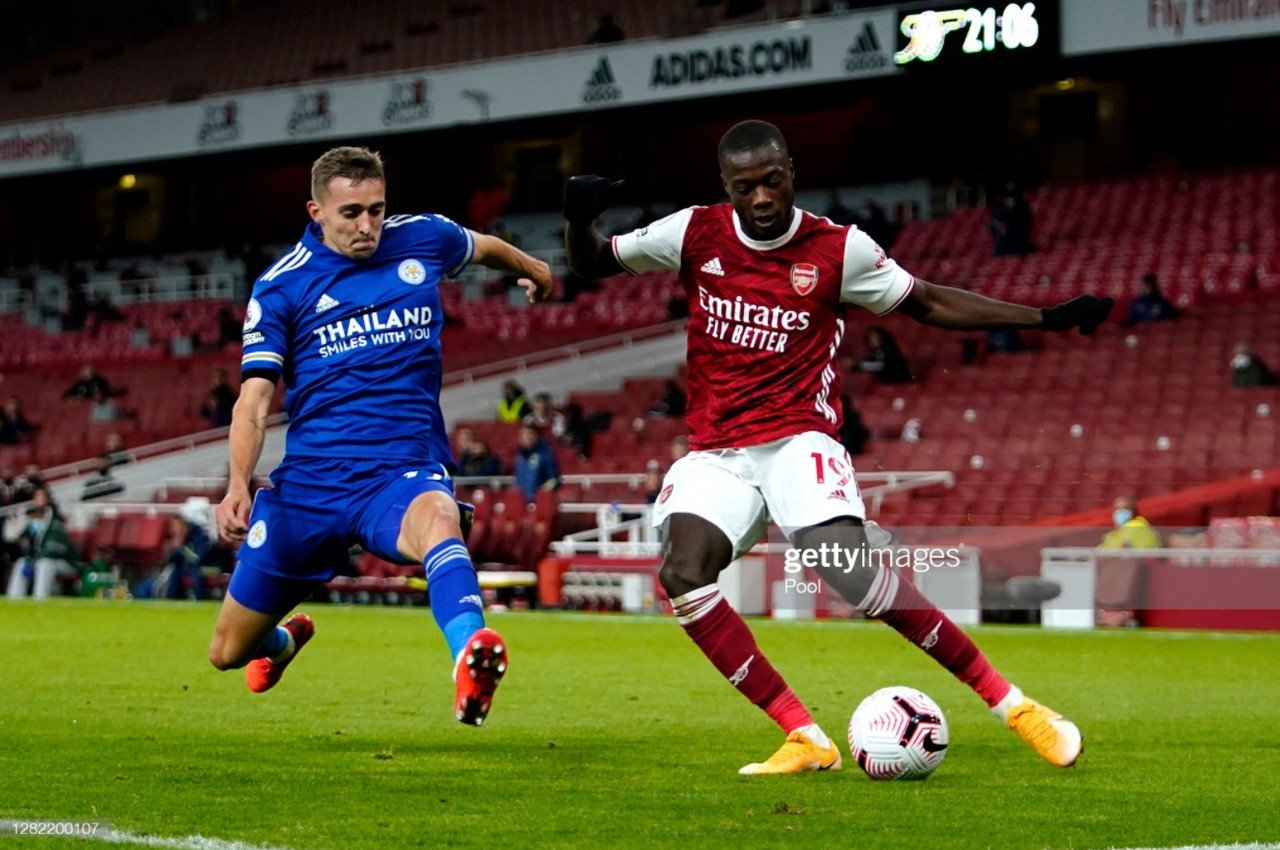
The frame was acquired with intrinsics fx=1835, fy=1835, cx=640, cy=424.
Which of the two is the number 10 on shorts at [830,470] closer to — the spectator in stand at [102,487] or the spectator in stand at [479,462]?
the spectator in stand at [479,462]

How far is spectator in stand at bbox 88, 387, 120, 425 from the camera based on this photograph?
99.6 ft

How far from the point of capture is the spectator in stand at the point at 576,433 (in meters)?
23.4

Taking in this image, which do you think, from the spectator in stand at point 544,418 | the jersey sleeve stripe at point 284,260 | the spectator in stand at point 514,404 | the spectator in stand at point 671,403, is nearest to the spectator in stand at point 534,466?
the spectator in stand at point 544,418

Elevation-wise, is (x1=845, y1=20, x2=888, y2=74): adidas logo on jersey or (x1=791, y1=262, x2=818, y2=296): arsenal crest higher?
(x1=845, y1=20, x2=888, y2=74): adidas logo on jersey

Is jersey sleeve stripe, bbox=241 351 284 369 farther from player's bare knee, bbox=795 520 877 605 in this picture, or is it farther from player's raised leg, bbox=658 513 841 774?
player's bare knee, bbox=795 520 877 605

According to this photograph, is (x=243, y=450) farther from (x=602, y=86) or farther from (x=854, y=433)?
(x=602, y=86)

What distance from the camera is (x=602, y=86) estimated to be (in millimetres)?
32625

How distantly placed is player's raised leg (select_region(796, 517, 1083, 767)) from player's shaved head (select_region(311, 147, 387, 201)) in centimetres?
196

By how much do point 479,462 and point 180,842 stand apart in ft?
57.6

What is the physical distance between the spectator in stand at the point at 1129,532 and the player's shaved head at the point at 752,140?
10.5 meters

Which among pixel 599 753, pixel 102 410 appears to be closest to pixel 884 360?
pixel 102 410

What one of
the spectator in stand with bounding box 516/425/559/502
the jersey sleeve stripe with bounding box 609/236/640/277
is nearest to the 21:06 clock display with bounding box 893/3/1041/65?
the spectator in stand with bounding box 516/425/559/502

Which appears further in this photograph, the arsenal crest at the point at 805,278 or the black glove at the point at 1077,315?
the arsenal crest at the point at 805,278

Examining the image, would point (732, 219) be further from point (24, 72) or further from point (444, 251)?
point (24, 72)
